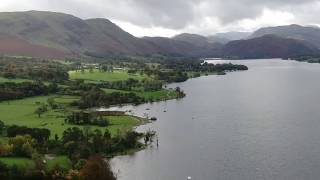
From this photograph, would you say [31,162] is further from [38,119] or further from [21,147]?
[38,119]

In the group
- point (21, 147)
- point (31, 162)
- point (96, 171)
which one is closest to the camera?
point (96, 171)

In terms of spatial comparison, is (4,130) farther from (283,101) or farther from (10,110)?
(283,101)

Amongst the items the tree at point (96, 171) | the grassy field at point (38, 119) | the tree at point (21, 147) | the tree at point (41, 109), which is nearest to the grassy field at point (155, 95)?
the grassy field at point (38, 119)

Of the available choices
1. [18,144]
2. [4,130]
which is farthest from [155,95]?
[18,144]

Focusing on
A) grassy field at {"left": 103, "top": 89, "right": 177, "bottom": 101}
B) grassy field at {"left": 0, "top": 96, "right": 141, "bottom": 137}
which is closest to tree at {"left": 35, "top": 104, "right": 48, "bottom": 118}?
grassy field at {"left": 0, "top": 96, "right": 141, "bottom": 137}

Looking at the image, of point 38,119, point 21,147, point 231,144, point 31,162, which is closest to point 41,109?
point 38,119

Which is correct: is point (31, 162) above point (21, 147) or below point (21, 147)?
below

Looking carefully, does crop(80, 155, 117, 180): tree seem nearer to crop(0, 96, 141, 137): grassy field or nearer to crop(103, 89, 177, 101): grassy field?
crop(0, 96, 141, 137): grassy field

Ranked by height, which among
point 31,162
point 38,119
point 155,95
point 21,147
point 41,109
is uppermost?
point 21,147
